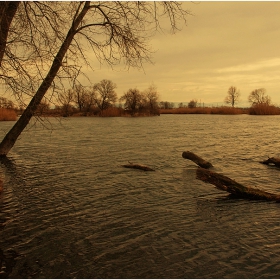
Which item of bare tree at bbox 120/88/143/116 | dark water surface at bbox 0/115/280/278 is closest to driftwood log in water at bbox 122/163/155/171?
dark water surface at bbox 0/115/280/278

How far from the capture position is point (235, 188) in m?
8.70

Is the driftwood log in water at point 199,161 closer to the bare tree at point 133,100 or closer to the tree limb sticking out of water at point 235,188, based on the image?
the tree limb sticking out of water at point 235,188

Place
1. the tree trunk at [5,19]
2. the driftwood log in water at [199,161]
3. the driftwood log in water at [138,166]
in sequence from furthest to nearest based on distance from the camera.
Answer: the driftwood log in water at [199,161] → the driftwood log in water at [138,166] → the tree trunk at [5,19]

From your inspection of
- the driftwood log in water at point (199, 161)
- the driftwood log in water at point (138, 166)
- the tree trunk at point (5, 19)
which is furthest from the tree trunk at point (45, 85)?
the driftwood log in water at point (199, 161)

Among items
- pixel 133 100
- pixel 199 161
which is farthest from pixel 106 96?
pixel 199 161

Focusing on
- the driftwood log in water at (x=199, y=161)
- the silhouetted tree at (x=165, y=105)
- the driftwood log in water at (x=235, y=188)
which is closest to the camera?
the driftwood log in water at (x=235, y=188)

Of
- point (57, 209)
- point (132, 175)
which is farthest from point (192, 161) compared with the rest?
point (57, 209)

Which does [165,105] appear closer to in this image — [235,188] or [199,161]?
[199,161]

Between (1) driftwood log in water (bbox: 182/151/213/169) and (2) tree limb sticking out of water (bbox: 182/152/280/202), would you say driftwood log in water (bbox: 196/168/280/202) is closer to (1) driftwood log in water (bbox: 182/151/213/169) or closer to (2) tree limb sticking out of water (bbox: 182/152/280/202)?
(2) tree limb sticking out of water (bbox: 182/152/280/202)

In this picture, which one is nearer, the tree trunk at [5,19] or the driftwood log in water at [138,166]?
the tree trunk at [5,19]

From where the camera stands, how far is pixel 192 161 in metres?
14.8

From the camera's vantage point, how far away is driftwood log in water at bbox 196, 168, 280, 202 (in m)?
8.48

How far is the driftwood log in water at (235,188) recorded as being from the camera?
8477 millimetres

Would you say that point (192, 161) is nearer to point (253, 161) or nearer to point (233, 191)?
point (253, 161)
